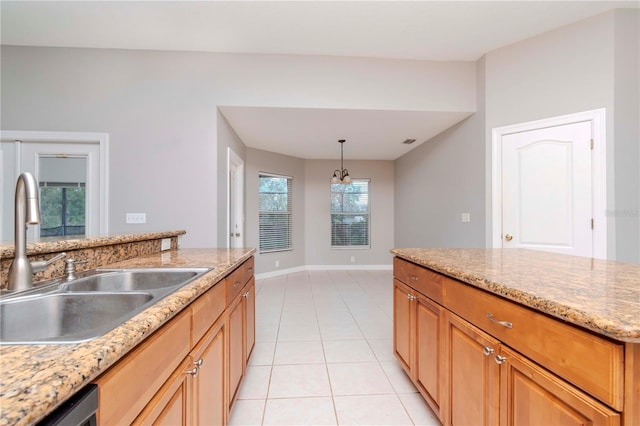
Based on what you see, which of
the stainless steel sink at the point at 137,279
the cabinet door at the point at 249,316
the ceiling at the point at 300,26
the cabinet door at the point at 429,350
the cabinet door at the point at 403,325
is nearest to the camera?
the stainless steel sink at the point at 137,279

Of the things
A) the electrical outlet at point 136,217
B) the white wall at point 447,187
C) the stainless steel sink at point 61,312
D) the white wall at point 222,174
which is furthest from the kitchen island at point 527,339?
the electrical outlet at point 136,217

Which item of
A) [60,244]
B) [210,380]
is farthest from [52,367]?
[60,244]

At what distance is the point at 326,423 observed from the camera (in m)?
1.53

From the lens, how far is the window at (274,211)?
5.29 meters

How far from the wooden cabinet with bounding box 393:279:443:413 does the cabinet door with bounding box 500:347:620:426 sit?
1.39 ft

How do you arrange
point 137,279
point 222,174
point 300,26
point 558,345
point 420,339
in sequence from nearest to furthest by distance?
point 558,345 < point 137,279 < point 420,339 < point 300,26 < point 222,174

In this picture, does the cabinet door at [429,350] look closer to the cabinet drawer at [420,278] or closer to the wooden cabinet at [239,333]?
the cabinet drawer at [420,278]

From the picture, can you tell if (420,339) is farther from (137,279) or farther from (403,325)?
(137,279)

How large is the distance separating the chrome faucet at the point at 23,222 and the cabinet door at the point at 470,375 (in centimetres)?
159

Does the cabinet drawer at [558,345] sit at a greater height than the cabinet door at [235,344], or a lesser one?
greater

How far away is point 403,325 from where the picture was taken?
1846mm

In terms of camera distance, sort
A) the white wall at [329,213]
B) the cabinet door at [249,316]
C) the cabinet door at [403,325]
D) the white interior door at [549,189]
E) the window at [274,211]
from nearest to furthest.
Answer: the cabinet door at [403,325], the cabinet door at [249,316], the white interior door at [549,189], the window at [274,211], the white wall at [329,213]

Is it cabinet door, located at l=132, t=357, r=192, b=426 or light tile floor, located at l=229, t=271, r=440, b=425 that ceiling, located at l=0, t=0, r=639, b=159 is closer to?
light tile floor, located at l=229, t=271, r=440, b=425

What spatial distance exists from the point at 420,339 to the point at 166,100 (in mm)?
3289
